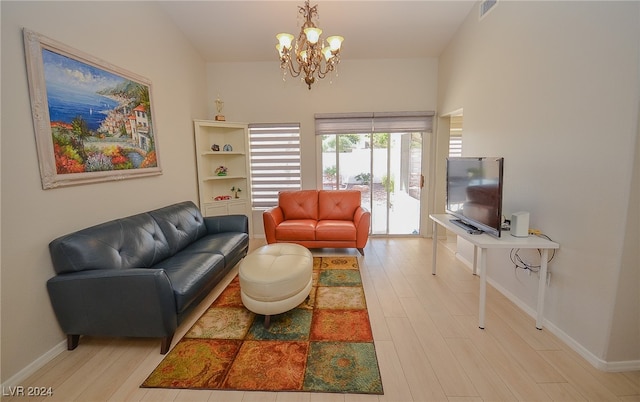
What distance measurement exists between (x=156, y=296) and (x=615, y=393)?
2817 millimetres

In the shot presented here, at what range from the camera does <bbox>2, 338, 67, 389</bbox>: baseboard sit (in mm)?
1665

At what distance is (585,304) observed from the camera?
72.9 inches

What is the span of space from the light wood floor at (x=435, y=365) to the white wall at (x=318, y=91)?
10.1 feet

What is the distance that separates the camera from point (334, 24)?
11.8 ft

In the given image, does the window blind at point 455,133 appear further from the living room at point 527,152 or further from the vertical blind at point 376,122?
the living room at point 527,152

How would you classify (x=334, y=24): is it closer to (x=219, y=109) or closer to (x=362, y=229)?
(x=219, y=109)

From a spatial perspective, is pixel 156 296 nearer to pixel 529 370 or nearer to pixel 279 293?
pixel 279 293

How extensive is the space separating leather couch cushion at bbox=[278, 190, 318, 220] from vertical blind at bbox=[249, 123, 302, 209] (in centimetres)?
46

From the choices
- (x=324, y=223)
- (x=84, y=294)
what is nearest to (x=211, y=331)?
(x=84, y=294)

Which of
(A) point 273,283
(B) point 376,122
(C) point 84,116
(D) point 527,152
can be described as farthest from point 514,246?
(C) point 84,116

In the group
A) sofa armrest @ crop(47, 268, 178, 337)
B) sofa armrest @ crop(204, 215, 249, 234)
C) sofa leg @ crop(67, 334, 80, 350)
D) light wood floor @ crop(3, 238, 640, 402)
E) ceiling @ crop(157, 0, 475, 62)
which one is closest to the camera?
light wood floor @ crop(3, 238, 640, 402)

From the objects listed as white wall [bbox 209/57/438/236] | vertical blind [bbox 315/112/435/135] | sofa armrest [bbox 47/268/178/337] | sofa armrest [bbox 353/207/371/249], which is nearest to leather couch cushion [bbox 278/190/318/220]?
sofa armrest [bbox 353/207/371/249]

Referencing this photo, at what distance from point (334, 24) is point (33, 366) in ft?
14.2

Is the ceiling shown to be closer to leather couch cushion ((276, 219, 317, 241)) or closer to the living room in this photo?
the living room
